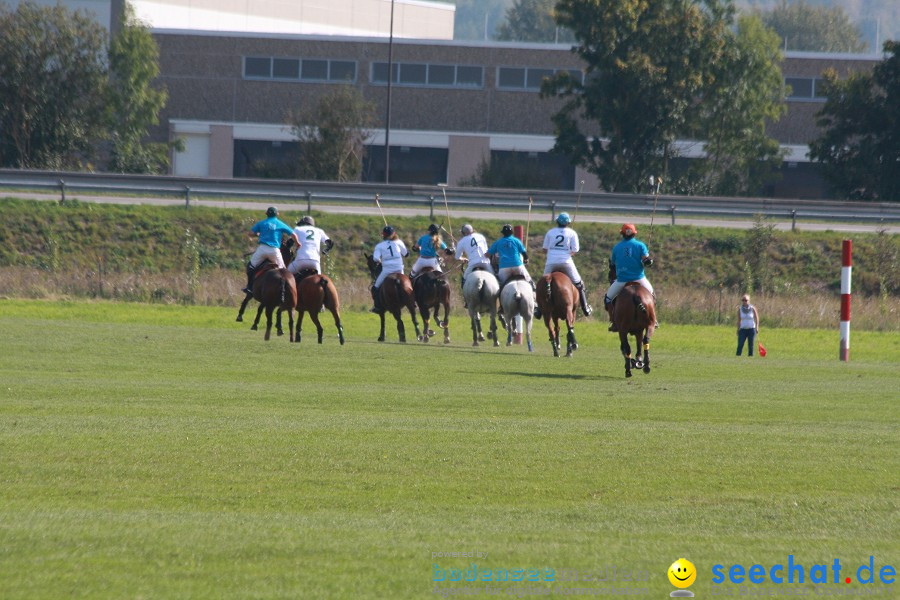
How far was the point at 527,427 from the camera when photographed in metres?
12.7

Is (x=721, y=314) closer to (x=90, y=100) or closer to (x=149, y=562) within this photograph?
(x=149, y=562)

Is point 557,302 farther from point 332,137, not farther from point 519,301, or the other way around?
point 332,137

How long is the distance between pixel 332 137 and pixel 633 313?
41928mm

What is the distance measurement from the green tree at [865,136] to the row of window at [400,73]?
756 inches

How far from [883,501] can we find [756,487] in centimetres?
89

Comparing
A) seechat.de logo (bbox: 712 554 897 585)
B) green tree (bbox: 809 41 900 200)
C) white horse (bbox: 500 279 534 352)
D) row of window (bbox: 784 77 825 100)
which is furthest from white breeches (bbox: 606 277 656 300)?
row of window (bbox: 784 77 825 100)

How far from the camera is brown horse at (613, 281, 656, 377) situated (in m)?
18.9

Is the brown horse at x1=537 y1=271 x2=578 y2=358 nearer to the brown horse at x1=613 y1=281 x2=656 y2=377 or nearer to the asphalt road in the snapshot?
the brown horse at x1=613 y1=281 x2=656 y2=377

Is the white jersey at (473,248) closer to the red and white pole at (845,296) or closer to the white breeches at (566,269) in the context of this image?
the white breeches at (566,269)

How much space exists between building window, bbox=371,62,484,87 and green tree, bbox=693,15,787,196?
48.4 feet

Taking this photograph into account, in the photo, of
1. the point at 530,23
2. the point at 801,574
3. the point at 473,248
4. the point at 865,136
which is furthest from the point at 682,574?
the point at 530,23

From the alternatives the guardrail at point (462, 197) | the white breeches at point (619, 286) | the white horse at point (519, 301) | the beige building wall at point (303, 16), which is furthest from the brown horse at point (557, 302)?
the beige building wall at point (303, 16)

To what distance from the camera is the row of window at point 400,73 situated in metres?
71.3

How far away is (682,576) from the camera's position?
6.53 meters
